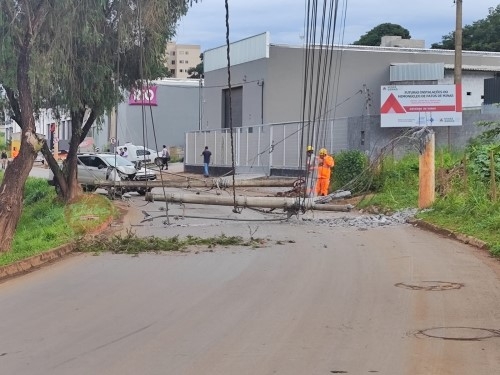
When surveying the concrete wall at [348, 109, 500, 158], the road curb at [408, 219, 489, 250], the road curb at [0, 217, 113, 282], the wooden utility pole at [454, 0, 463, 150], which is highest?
the wooden utility pole at [454, 0, 463, 150]

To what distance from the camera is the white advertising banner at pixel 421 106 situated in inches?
1105

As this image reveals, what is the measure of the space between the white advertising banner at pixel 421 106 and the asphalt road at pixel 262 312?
14698 mm

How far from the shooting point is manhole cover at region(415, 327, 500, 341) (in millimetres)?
7324

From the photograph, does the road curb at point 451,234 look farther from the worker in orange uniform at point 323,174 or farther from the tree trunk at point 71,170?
the tree trunk at point 71,170

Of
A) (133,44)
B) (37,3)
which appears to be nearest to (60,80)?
(133,44)

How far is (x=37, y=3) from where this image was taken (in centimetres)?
1537

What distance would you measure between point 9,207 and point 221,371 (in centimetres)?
1013

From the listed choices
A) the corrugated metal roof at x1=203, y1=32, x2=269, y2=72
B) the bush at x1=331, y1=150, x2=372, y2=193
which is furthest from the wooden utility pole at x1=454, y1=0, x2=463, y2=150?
the corrugated metal roof at x1=203, y1=32, x2=269, y2=72

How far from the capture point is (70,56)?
56.4 feet

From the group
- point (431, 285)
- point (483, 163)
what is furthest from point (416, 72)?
point (431, 285)

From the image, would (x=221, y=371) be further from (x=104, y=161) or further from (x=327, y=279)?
(x=104, y=161)

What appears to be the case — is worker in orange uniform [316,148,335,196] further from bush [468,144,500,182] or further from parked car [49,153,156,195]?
parked car [49,153,156,195]

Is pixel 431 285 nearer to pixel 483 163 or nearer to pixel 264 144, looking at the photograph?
pixel 483 163

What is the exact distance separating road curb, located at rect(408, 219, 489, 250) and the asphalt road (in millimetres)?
308
